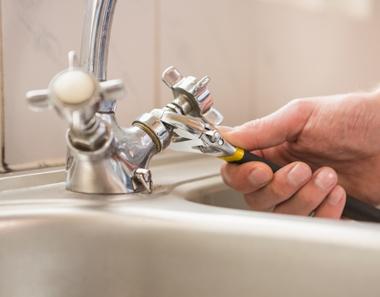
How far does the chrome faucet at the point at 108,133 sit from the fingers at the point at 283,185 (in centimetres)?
7

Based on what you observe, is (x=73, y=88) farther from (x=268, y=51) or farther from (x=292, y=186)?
(x=268, y=51)

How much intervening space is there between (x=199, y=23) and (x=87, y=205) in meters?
0.44

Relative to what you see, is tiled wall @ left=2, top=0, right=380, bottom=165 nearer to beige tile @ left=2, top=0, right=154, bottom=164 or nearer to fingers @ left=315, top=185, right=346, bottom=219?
beige tile @ left=2, top=0, right=154, bottom=164

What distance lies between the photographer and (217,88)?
0.78 m

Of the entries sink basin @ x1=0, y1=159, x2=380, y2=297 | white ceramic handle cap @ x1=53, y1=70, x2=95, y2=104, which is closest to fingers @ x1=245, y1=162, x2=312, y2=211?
sink basin @ x1=0, y1=159, x2=380, y2=297

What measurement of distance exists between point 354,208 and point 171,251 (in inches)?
8.6

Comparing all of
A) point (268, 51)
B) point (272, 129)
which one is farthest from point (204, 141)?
point (268, 51)

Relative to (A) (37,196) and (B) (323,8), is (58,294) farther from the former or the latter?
(B) (323,8)

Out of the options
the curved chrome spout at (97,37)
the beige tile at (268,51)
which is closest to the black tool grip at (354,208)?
the curved chrome spout at (97,37)

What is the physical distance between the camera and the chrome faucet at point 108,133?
1.09ft

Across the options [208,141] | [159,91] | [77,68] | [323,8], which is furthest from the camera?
[323,8]

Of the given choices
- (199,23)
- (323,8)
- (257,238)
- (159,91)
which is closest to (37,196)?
(257,238)

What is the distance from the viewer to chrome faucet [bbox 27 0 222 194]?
33 cm

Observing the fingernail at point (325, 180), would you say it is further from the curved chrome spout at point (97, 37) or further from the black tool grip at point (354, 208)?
the curved chrome spout at point (97, 37)
